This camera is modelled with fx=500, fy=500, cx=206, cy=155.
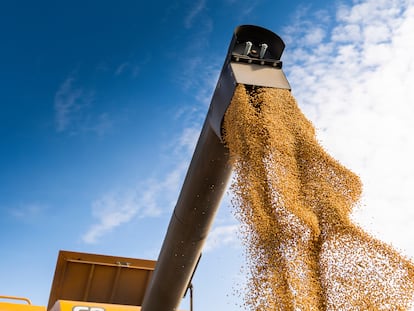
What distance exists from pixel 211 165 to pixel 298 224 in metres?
0.84

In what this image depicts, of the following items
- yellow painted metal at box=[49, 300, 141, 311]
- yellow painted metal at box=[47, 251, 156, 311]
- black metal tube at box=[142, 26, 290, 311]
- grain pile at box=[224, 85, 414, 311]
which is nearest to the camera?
grain pile at box=[224, 85, 414, 311]

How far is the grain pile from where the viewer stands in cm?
268

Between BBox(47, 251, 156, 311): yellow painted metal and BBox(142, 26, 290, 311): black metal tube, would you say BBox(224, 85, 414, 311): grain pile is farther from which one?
BBox(47, 251, 156, 311): yellow painted metal

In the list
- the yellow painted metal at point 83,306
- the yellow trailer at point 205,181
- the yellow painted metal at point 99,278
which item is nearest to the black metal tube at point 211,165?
the yellow trailer at point 205,181

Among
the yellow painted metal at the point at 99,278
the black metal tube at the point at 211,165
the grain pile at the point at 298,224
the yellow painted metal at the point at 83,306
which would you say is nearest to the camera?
the grain pile at the point at 298,224

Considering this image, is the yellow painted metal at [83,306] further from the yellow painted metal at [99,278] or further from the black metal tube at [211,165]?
the black metal tube at [211,165]

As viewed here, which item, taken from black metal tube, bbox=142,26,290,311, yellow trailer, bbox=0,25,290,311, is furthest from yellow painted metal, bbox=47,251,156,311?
black metal tube, bbox=142,26,290,311

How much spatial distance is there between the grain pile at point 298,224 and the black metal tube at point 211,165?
0.44 feet

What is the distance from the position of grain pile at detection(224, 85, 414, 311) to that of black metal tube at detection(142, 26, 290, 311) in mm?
134

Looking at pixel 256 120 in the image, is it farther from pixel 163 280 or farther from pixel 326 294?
pixel 163 280

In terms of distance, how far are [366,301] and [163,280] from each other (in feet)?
5.58

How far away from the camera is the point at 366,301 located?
105 inches

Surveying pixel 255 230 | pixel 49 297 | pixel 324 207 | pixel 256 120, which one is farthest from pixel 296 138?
pixel 49 297

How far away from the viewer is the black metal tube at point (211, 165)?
130 inches
